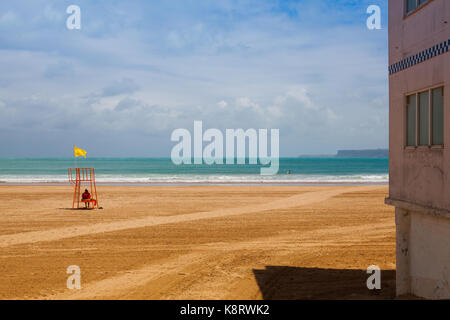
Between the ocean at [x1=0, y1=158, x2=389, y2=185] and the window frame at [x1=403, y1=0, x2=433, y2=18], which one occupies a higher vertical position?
the window frame at [x1=403, y1=0, x2=433, y2=18]

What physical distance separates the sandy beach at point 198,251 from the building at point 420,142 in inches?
41.9

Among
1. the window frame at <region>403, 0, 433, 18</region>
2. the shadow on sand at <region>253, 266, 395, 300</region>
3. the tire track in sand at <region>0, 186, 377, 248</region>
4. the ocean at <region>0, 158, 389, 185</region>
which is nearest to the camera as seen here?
the window frame at <region>403, 0, 433, 18</region>

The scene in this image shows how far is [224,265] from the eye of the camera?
10609 mm

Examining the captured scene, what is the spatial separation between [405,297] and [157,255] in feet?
20.6

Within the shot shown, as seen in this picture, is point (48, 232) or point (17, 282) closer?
point (17, 282)

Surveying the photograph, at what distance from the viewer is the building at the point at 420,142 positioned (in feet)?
22.0

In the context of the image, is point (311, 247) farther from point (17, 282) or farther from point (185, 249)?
point (17, 282)

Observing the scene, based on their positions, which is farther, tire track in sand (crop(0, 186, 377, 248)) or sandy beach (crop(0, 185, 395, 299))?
tire track in sand (crop(0, 186, 377, 248))

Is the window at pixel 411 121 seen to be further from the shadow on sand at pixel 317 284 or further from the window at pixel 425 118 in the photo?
the shadow on sand at pixel 317 284

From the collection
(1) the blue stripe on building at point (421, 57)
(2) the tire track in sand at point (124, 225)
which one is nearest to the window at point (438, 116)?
(1) the blue stripe on building at point (421, 57)

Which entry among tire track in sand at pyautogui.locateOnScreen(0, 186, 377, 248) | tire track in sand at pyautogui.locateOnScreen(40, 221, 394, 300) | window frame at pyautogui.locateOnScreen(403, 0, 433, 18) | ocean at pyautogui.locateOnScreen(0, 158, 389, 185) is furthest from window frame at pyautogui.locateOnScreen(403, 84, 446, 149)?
ocean at pyautogui.locateOnScreen(0, 158, 389, 185)

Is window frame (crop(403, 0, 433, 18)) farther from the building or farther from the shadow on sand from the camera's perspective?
the shadow on sand

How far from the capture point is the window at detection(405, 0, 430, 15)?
7360 mm

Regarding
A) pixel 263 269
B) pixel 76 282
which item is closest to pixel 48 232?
pixel 76 282
